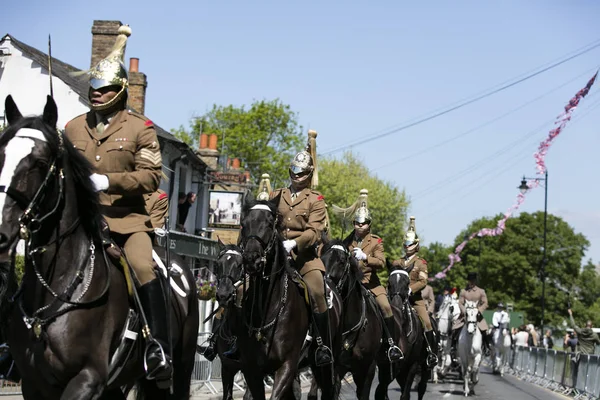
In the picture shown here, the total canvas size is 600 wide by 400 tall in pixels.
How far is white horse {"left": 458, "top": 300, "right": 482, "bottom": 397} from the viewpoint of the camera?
26953 mm

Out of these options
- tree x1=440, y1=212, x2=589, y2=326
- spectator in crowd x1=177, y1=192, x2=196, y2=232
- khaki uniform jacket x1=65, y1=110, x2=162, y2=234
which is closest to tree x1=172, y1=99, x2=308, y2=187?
spectator in crowd x1=177, y1=192, x2=196, y2=232

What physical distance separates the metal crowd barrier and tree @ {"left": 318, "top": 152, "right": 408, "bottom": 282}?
33107 millimetres

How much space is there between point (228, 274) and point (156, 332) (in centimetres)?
664

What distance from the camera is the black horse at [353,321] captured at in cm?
1405

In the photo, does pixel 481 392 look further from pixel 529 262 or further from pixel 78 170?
pixel 529 262

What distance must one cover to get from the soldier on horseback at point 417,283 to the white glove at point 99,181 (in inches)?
460

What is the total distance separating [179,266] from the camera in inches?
361

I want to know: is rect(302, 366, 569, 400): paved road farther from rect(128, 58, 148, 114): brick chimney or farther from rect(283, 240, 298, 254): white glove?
rect(128, 58, 148, 114): brick chimney

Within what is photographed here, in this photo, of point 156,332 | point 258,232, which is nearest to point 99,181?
point 156,332

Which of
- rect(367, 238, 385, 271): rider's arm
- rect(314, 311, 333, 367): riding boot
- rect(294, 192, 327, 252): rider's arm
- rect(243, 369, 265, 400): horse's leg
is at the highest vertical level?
rect(294, 192, 327, 252): rider's arm

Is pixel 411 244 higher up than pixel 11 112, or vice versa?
pixel 11 112

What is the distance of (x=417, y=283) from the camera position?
19.5 meters

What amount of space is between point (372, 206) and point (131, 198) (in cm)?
7008

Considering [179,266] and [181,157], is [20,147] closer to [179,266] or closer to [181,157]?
[179,266]
